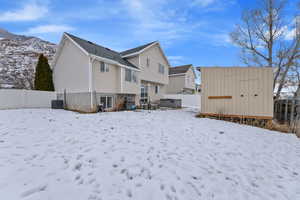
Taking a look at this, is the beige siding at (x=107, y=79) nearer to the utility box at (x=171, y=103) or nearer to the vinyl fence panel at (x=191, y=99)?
the utility box at (x=171, y=103)

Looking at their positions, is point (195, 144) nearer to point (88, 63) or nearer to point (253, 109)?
point (253, 109)

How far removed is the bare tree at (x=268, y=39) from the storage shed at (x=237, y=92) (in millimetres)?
5239

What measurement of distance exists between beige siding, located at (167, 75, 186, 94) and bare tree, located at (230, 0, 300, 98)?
10921 mm

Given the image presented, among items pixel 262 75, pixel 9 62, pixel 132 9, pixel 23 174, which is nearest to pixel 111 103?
pixel 132 9

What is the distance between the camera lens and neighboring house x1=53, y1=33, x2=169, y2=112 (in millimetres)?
10539

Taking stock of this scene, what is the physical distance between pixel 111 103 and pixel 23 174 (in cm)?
1026

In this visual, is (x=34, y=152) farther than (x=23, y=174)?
Yes

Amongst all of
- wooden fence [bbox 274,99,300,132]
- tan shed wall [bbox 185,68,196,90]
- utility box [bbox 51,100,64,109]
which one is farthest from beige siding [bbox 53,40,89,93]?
tan shed wall [bbox 185,68,196,90]

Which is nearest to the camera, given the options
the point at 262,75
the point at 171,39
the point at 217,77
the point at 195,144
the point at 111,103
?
the point at 195,144

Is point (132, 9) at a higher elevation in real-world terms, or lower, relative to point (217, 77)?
higher

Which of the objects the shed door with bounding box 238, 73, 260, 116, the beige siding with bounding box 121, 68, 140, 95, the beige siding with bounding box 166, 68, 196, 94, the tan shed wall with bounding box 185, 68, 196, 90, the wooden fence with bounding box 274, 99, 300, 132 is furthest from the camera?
the tan shed wall with bounding box 185, 68, 196, 90

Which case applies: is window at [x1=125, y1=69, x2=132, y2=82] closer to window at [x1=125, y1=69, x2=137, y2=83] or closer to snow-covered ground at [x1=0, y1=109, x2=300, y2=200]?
window at [x1=125, y1=69, x2=137, y2=83]

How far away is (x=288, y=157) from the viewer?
148 inches

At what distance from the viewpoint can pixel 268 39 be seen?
11.9 m
